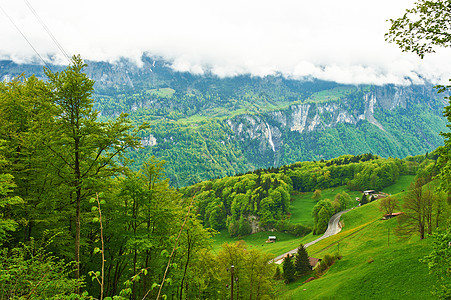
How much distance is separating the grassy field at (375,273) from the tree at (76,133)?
39.2m

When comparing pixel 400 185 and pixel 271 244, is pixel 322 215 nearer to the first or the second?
pixel 271 244

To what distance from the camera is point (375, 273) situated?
41812 mm

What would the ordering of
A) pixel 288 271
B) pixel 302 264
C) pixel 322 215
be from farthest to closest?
pixel 322 215
pixel 302 264
pixel 288 271

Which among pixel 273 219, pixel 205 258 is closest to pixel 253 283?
pixel 205 258

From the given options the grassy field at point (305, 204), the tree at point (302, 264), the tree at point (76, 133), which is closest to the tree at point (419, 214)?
the tree at point (302, 264)

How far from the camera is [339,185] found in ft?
541

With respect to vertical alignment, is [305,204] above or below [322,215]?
below

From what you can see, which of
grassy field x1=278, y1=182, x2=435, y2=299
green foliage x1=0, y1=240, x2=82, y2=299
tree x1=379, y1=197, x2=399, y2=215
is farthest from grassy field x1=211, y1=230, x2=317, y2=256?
green foliage x1=0, y1=240, x2=82, y2=299

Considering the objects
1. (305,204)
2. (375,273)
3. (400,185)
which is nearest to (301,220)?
(305,204)

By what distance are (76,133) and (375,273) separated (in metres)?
46.9

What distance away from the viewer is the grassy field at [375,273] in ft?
118

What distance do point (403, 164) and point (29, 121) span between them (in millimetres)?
180260

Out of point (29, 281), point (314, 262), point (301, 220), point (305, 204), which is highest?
point (29, 281)

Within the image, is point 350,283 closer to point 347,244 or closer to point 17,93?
point 347,244
